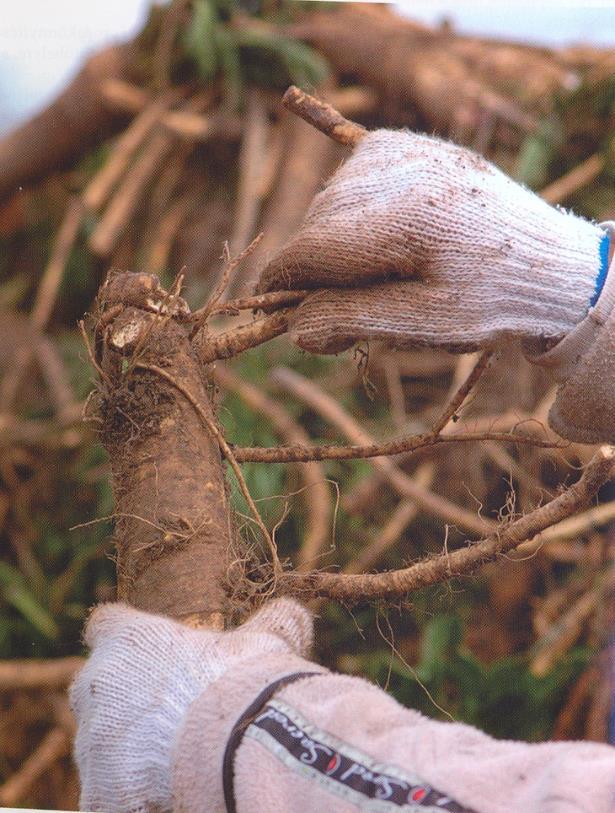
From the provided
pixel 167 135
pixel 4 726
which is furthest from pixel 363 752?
pixel 167 135

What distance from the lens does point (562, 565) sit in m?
1.72

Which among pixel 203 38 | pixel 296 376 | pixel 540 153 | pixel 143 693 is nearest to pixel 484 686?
pixel 296 376

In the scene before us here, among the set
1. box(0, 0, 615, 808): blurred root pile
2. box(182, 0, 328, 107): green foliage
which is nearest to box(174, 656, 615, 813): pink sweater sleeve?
box(0, 0, 615, 808): blurred root pile

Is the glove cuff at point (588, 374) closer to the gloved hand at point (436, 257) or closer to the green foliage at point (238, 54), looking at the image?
the gloved hand at point (436, 257)

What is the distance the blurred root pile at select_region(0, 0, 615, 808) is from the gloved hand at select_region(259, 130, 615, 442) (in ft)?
1.85

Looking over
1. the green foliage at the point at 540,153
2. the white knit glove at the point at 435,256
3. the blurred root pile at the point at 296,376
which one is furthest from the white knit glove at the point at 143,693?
the green foliage at the point at 540,153

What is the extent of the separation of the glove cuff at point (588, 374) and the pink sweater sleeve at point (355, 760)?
330 mm

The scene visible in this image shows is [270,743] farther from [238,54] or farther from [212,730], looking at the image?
[238,54]

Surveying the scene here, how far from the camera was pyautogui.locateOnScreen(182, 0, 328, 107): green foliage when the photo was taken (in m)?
2.13

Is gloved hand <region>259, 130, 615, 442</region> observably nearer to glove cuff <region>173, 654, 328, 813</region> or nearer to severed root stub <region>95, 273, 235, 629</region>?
severed root stub <region>95, 273, 235, 629</region>

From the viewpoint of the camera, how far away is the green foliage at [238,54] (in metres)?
2.13

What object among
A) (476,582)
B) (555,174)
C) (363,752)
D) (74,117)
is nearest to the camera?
(363,752)

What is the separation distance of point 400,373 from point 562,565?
530 mm

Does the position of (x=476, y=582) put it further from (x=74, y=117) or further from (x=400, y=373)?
(x=74, y=117)
